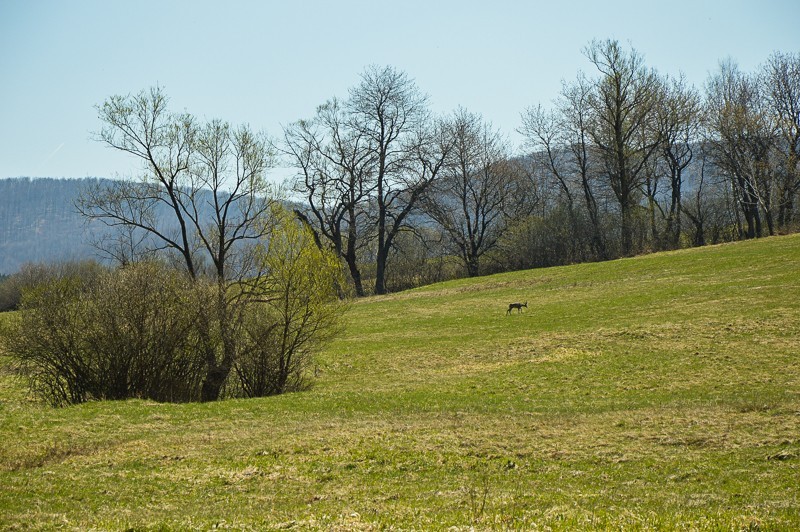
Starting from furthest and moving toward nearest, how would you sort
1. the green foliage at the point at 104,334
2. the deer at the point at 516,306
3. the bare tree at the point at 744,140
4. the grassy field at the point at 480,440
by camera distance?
1. the bare tree at the point at 744,140
2. the deer at the point at 516,306
3. the green foliage at the point at 104,334
4. the grassy field at the point at 480,440

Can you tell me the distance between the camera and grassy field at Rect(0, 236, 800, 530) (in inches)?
351

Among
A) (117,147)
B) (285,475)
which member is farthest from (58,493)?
(117,147)

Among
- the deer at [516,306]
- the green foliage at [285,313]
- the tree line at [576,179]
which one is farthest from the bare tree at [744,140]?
the green foliage at [285,313]

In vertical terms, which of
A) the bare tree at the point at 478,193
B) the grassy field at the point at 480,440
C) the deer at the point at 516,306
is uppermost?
the bare tree at the point at 478,193

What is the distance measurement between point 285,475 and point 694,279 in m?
31.8

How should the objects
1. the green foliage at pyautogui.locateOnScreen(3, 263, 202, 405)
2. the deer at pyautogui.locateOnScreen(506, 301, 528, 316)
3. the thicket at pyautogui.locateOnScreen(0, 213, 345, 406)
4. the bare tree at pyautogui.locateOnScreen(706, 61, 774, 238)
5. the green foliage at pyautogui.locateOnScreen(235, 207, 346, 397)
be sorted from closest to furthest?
the green foliage at pyautogui.locateOnScreen(3, 263, 202, 405)
the thicket at pyautogui.locateOnScreen(0, 213, 345, 406)
the green foliage at pyautogui.locateOnScreen(235, 207, 346, 397)
the deer at pyautogui.locateOnScreen(506, 301, 528, 316)
the bare tree at pyautogui.locateOnScreen(706, 61, 774, 238)

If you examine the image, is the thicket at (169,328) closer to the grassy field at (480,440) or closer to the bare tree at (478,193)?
the grassy field at (480,440)

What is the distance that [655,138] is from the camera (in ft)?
201

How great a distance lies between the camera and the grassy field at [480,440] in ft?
29.3

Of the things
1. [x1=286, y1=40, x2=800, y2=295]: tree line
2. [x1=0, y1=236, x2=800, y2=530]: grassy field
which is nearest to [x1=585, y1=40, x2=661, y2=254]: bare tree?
[x1=286, y1=40, x2=800, y2=295]: tree line

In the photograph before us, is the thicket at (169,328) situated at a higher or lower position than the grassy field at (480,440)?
higher

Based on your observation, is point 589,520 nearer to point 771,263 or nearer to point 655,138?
point 771,263

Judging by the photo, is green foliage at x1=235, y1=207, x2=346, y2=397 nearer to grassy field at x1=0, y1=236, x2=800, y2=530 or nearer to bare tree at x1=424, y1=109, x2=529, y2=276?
grassy field at x1=0, y1=236, x2=800, y2=530

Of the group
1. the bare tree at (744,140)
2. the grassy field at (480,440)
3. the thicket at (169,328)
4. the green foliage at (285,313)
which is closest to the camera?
the grassy field at (480,440)
